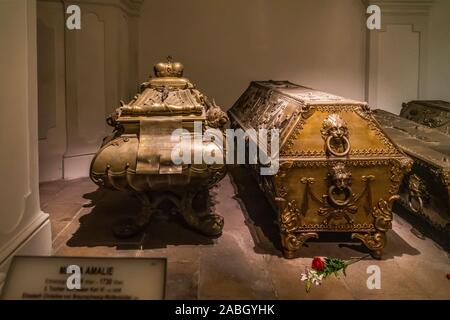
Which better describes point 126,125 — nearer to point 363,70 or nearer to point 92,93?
point 92,93

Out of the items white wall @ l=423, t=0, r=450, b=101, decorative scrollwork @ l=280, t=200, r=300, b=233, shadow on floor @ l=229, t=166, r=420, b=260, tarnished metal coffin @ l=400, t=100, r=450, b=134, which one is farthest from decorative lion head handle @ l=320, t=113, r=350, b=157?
white wall @ l=423, t=0, r=450, b=101

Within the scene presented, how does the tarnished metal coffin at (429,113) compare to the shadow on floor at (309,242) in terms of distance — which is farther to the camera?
the tarnished metal coffin at (429,113)

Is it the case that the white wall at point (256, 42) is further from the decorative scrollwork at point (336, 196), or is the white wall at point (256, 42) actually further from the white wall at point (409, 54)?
the decorative scrollwork at point (336, 196)

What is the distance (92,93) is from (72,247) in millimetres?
2611

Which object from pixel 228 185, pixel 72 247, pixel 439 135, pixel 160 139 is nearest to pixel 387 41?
pixel 439 135

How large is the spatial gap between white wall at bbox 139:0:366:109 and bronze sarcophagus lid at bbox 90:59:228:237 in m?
2.90

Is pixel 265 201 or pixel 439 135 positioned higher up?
pixel 439 135

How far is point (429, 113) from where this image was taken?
211 inches

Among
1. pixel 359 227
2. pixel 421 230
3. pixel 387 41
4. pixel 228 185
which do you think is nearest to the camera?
pixel 359 227

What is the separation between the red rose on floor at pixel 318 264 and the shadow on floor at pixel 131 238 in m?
0.83

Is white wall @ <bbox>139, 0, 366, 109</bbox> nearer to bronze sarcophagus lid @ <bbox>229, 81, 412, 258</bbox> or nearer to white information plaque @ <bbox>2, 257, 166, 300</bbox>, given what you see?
bronze sarcophagus lid @ <bbox>229, 81, 412, 258</bbox>

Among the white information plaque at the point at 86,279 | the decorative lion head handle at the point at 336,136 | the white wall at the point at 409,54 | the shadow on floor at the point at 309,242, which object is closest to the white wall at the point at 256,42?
the white wall at the point at 409,54

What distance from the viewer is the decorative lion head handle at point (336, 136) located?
2953 millimetres

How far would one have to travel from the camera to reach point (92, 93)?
5.38 metres
